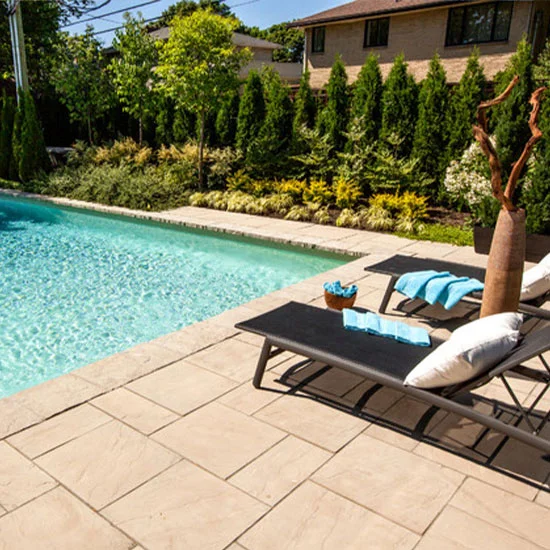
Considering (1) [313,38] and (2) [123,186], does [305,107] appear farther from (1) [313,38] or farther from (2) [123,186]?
(1) [313,38]

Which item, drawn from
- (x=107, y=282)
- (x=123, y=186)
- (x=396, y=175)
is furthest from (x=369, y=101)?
(x=107, y=282)

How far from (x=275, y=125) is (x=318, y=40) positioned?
12017mm

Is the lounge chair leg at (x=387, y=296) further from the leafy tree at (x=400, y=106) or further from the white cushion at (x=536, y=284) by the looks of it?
the leafy tree at (x=400, y=106)

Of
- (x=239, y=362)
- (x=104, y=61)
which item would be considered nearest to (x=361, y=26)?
(x=104, y=61)

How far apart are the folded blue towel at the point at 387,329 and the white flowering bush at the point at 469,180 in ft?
21.4

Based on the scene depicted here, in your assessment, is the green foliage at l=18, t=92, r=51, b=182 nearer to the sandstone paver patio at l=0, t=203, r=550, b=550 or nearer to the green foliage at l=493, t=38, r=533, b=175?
the green foliage at l=493, t=38, r=533, b=175

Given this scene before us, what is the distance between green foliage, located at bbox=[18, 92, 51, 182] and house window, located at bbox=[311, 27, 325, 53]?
1337 cm

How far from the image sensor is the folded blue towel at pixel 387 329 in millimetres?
4121

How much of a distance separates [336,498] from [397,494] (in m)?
0.36

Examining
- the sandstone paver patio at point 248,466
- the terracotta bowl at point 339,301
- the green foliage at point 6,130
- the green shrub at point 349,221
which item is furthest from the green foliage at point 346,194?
the green foliage at point 6,130

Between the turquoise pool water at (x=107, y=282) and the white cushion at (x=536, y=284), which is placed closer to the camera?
the white cushion at (x=536, y=284)

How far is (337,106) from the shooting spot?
1358cm

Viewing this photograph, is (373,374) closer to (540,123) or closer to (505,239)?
(505,239)

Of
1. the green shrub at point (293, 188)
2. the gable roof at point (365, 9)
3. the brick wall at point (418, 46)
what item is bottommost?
the green shrub at point (293, 188)
